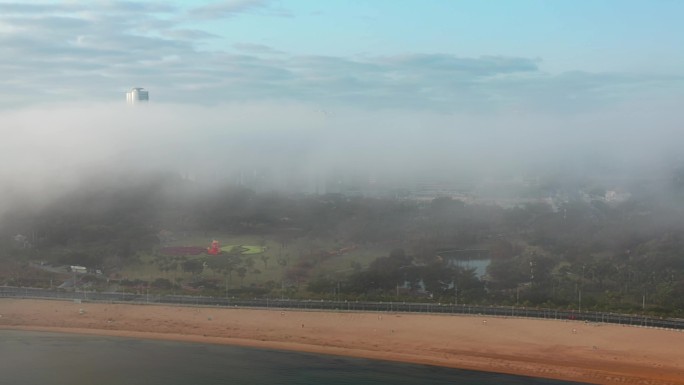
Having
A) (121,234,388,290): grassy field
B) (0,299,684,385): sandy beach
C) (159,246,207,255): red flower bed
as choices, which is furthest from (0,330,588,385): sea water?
(159,246,207,255): red flower bed

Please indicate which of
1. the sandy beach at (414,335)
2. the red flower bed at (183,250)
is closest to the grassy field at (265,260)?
the red flower bed at (183,250)

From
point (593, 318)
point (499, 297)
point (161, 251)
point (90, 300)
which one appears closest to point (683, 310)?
point (593, 318)

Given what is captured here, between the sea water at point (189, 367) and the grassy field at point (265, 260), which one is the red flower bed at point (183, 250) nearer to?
the grassy field at point (265, 260)

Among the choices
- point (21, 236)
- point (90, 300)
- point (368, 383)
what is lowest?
point (368, 383)

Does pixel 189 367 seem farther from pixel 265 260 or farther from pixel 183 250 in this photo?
pixel 183 250

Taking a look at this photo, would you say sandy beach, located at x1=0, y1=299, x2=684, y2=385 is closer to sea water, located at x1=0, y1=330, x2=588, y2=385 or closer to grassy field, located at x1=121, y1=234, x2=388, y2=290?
sea water, located at x1=0, y1=330, x2=588, y2=385

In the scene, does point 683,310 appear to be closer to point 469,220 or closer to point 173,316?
point 173,316
